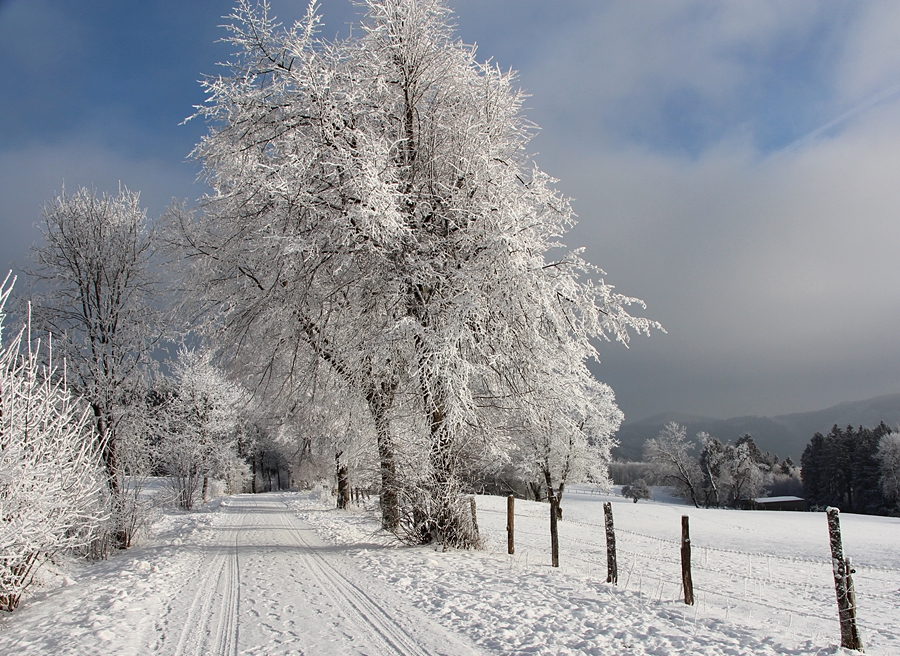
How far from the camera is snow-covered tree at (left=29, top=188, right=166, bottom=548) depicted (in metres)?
11.1

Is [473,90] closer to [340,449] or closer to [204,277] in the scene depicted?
[204,277]

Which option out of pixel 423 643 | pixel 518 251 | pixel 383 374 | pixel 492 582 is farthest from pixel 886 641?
pixel 383 374

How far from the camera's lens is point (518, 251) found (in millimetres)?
9047

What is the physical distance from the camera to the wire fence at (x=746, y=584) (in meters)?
7.19

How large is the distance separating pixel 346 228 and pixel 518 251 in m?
3.17

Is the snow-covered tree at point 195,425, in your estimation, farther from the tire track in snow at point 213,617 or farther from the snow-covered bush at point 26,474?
the snow-covered bush at point 26,474

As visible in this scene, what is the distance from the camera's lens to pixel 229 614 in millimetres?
5812

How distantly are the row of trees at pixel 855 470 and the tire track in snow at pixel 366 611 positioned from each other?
72.9 metres

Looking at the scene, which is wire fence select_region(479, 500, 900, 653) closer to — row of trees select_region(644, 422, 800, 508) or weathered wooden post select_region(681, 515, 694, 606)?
weathered wooden post select_region(681, 515, 694, 606)

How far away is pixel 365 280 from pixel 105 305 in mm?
6366

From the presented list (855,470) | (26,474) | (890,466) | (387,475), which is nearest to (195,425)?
(387,475)

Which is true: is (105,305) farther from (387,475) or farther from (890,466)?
(890,466)

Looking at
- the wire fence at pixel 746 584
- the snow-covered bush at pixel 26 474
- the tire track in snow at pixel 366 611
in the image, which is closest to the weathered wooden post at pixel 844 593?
the wire fence at pixel 746 584

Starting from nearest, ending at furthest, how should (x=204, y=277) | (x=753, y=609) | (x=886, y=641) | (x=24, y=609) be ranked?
(x=24, y=609), (x=886, y=641), (x=753, y=609), (x=204, y=277)
